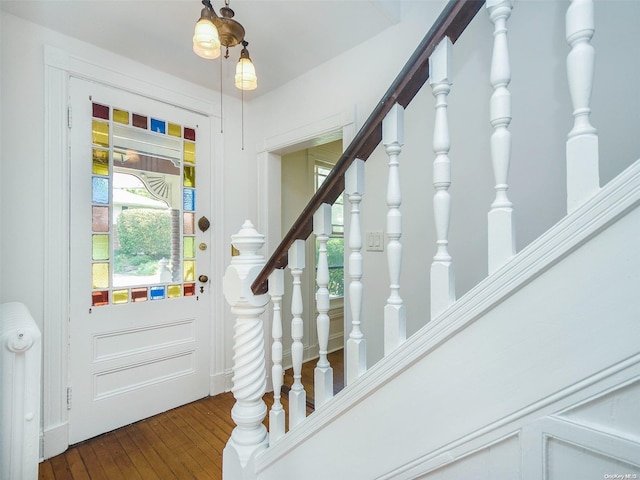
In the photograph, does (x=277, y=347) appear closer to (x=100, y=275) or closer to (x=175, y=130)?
(x=100, y=275)

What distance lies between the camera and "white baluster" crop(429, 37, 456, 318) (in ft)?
2.36

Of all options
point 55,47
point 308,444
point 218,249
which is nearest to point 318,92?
point 218,249

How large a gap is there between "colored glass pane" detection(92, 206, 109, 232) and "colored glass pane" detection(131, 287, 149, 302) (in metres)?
0.44

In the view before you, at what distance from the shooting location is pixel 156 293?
2.13 meters

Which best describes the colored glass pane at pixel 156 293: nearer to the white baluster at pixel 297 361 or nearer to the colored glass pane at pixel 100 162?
the colored glass pane at pixel 100 162

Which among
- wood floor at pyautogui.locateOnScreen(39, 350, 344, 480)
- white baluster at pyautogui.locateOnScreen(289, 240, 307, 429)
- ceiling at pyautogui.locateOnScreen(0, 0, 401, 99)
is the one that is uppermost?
ceiling at pyautogui.locateOnScreen(0, 0, 401, 99)

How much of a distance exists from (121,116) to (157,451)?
2.08 m

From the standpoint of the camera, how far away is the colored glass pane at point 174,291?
2.19 meters

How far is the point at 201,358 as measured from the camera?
7.73 feet

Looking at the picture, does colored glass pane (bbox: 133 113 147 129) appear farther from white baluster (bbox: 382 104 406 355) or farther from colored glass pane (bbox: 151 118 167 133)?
white baluster (bbox: 382 104 406 355)

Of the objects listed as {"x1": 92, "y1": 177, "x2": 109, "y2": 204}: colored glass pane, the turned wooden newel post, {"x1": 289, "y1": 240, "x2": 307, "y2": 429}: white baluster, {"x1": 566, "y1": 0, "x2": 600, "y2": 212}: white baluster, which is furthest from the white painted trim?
{"x1": 92, "y1": 177, "x2": 109, "y2": 204}: colored glass pane

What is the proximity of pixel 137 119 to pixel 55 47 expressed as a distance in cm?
51

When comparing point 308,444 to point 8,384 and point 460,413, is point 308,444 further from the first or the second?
point 8,384

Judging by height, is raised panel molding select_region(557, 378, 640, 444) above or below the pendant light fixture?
below
